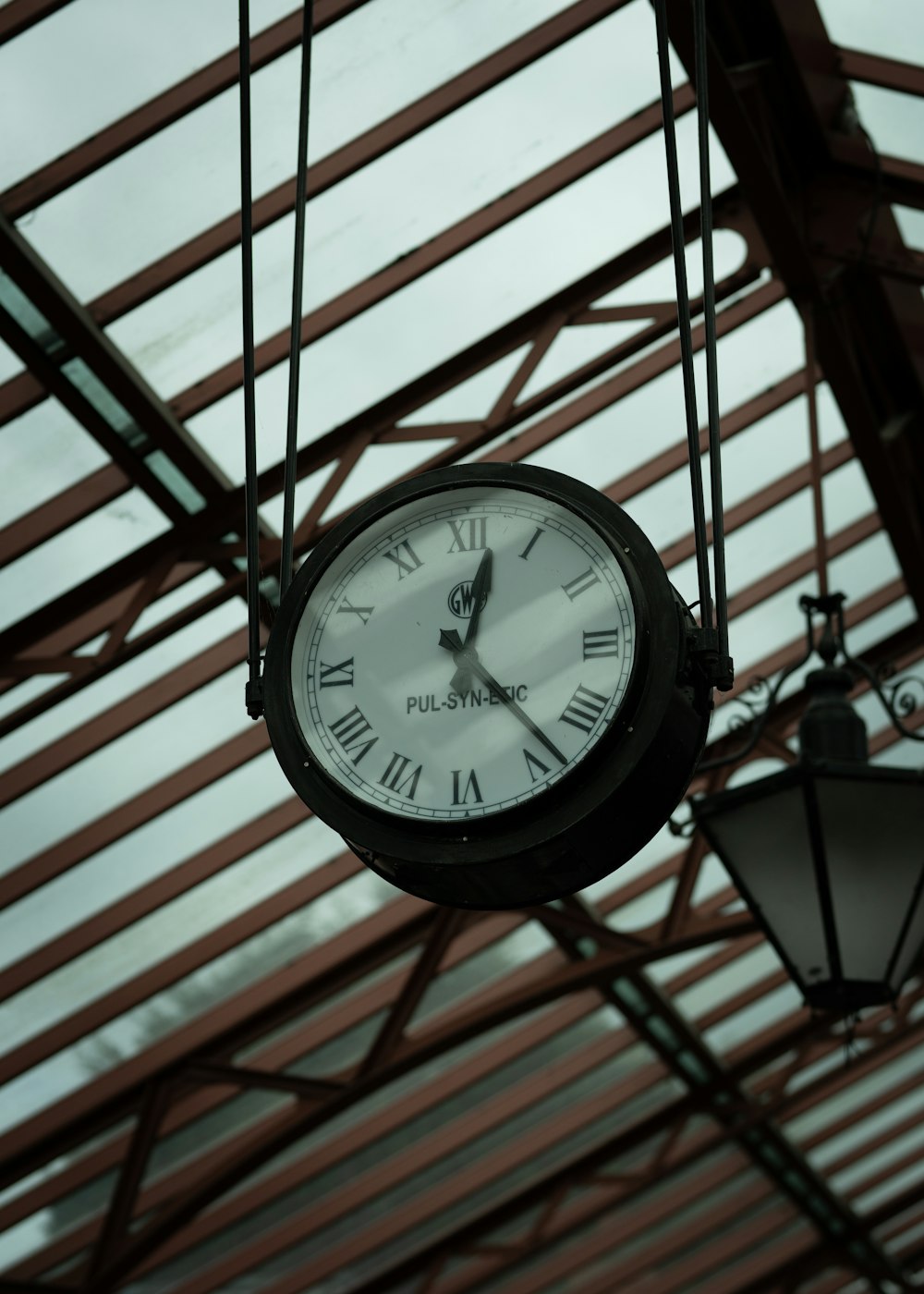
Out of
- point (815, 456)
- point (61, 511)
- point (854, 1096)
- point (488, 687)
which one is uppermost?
point (61, 511)

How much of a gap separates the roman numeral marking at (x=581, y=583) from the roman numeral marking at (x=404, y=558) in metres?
0.20

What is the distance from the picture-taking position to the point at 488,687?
2.21 metres

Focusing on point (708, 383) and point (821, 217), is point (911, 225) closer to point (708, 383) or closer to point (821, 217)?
point (821, 217)

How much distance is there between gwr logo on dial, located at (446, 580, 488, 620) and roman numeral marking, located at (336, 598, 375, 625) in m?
0.11

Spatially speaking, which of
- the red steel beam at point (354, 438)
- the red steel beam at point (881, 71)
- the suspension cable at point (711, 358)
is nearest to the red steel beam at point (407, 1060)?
the red steel beam at point (354, 438)

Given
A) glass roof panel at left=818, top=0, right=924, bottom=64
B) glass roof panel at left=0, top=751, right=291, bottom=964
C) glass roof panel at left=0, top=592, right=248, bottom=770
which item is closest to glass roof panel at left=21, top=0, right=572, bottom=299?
glass roof panel at left=818, top=0, right=924, bottom=64

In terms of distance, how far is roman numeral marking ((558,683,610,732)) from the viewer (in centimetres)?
215

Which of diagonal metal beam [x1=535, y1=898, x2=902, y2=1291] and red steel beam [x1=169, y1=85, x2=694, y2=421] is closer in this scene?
red steel beam [x1=169, y1=85, x2=694, y2=421]

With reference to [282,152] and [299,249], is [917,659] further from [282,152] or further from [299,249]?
[299,249]

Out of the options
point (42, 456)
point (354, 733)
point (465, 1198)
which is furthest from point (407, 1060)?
point (354, 733)

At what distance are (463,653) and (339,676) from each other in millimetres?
163

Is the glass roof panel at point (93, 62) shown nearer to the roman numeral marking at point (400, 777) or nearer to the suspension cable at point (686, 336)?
the suspension cable at point (686, 336)

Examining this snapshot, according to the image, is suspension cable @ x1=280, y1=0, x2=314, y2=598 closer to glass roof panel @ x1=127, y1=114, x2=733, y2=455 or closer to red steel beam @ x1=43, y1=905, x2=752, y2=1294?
glass roof panel @ x1=127, y1=114, x2=733, y2=455

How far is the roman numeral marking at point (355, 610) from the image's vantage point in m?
2.33
